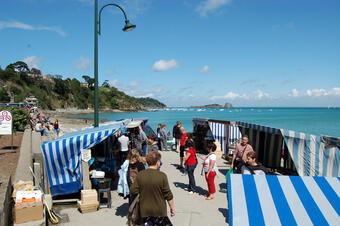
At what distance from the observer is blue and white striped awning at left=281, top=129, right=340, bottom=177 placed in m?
6.53

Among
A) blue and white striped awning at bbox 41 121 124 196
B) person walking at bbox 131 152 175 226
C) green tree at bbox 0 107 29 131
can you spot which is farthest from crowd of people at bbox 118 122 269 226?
green tree at bbox 0 107 29 131

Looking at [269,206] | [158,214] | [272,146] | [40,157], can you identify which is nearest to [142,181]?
[158,214]

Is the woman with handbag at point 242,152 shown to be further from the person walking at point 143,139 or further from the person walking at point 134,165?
the person walking at point 143,139

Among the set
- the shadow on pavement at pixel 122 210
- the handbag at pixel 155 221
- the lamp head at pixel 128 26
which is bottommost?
the shadow on pavement at pixel 122 210

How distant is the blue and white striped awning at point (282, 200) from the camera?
2678 millimetres

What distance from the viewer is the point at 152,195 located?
386cm

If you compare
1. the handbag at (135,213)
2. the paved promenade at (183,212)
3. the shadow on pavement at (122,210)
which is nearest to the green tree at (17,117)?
the paved promenade at (183,212)

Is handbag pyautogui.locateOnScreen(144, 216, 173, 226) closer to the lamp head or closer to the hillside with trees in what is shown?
the lamp head

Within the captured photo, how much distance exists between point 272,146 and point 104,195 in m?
5.67

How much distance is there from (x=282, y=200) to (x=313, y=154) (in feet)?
15.9

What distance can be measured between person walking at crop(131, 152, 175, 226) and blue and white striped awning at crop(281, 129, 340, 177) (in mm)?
4582

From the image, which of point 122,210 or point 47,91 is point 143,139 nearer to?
point 122,210

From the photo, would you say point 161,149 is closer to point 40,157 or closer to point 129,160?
point 40,157

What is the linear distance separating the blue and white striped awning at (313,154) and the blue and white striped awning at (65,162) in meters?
5.41
